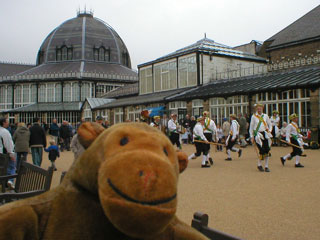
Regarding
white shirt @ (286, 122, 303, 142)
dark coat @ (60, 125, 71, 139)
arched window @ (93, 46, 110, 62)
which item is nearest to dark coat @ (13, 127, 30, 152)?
dark coat @ (60, 125, 71, 139)

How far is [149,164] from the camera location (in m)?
1.28

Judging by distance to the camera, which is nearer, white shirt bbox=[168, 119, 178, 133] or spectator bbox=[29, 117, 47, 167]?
spectator bbox=[29, 117, 47, 167]

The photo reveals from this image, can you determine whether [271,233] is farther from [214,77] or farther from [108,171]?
[214,77]

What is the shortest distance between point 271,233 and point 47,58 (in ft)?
165

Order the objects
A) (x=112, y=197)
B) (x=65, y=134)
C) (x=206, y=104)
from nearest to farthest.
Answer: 1. (x=112, y=197)
2. (x=65, y=134)
3. (x=206, y=104)

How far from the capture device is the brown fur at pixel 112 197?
4.06 feet

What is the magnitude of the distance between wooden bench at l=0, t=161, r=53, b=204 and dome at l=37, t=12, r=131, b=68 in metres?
45.0

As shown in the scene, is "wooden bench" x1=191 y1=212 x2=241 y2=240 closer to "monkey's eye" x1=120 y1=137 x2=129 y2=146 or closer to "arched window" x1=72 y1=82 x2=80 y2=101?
"monkey's eye" x1=120 y1=137 x2=129 y2=146

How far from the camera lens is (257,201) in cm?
536

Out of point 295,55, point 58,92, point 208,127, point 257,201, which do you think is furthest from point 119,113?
point 257,201

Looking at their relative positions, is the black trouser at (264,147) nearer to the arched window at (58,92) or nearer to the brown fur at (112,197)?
the brown fur at (112,197)

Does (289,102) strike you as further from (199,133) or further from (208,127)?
(199,133)

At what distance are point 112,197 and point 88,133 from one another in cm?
48

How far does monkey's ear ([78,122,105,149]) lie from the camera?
160 cm
